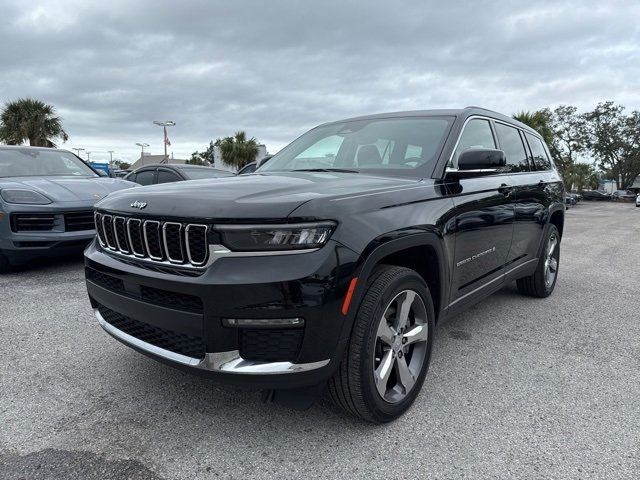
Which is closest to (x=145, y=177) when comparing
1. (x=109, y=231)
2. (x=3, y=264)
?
(x=3, y=264)

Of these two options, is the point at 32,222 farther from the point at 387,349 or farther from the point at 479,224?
the point at 479,224

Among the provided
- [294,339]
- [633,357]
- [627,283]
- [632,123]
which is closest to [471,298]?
[633,357]

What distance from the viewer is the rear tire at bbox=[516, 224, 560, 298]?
15.1ft

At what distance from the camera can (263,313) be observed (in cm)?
188

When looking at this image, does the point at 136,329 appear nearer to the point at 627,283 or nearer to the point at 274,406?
the point at 274,406

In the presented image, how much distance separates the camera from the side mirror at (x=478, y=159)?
110 inches

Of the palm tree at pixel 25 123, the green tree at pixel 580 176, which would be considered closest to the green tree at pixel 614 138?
the green tree at pixel 580 176

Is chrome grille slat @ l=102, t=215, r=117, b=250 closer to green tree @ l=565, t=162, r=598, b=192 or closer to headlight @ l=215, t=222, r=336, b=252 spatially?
headlight @ l=215, t=222, r=336, b=252

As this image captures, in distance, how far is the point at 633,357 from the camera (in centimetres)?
324

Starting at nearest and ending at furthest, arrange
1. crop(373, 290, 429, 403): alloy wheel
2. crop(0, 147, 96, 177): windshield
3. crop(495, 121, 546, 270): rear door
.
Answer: crop(373, 290, 429, 403): alloy wheel → crop(495, 121, 546, 270): rear door → crop(0, 147, 96, 177): windshield

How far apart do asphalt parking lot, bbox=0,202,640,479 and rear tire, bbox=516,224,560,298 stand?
3.03ft

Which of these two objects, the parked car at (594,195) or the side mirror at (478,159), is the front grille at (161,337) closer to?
the side mirror at (478,159)

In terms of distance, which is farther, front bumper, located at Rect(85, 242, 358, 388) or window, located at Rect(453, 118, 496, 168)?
window, located at Rect(453, 118, 496, 168)

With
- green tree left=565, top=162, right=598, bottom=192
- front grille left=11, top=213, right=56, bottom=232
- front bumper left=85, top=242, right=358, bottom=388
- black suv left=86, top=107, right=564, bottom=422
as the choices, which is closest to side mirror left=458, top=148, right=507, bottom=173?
black suv left=86, top=107, right=564, bottom=422
